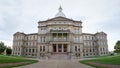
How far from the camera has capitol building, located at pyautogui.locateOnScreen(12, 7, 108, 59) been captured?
209 feet

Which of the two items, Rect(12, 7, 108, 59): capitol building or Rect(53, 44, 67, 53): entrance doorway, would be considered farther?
Rect(12, 7, 108, 59): capitol building

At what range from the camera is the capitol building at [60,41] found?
63.8m

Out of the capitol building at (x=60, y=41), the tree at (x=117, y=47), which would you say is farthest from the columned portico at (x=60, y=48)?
the tree at (x=117, y=47)

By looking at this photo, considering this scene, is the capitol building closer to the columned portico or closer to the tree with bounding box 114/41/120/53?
the columned portico

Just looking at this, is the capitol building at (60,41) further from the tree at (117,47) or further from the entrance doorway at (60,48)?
the tree at (117,47)

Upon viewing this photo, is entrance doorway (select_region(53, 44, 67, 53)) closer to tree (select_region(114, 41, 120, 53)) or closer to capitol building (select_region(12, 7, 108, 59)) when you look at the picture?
capitol building (select_region(12, 7, 108, 59))

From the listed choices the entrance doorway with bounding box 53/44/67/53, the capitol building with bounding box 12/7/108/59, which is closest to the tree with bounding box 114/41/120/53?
the capitol building with bounding box 12/7/108/59

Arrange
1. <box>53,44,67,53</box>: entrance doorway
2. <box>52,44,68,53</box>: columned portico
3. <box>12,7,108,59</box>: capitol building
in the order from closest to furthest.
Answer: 1. <box>53,44,67,53</box>: entrance doorway
2. <box>52,44,68,53</box>: columned portico
3. <box>12,7,108,59</box>: capitol building

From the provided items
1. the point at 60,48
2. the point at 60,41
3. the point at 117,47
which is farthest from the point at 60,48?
the point at 117,47

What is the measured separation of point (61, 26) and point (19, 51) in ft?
103

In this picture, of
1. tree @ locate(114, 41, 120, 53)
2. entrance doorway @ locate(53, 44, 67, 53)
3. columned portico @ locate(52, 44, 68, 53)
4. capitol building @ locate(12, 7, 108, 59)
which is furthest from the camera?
tree @ locate(114, 41, 120, 53)

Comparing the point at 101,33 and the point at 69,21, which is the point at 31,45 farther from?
the point at 101,33

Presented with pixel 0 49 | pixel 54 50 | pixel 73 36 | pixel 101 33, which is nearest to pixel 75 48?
pixel 73 36

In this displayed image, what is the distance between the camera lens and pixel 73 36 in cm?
7069
